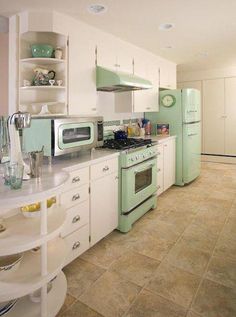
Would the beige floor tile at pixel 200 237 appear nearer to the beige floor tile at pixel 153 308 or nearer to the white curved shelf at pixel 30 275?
the beige floor tile at pixel 153 308

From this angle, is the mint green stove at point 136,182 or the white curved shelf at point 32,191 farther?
the mint green stove at point 136,182

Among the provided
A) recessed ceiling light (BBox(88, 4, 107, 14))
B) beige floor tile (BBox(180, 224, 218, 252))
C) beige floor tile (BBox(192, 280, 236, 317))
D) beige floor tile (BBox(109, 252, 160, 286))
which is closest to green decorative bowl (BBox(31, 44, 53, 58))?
recessed ceiling light (BBox(88, 4, 107, 14))

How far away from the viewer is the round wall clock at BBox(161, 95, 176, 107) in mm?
4066

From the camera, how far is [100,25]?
2.64 meters

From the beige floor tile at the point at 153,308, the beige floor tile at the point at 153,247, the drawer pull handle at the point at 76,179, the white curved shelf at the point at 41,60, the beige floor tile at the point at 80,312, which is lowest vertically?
the beige floor tile at the point at 80,312

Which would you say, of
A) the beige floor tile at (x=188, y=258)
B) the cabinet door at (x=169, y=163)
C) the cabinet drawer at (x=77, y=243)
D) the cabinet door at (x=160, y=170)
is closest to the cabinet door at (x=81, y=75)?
the cabinet drawer at (x=77, y=243)

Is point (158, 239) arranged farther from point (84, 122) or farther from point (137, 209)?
point (84, 122)

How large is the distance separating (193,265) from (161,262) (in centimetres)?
27

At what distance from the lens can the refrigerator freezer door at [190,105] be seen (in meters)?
3.97

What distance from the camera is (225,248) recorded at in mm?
2322

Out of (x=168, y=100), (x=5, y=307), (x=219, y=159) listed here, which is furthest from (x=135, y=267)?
(x=219, y=159)

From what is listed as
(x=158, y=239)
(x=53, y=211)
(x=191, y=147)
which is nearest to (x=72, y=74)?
(x=53, y=211)

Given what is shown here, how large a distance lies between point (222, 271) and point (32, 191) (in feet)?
5.49

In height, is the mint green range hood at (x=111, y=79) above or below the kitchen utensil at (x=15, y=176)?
above
